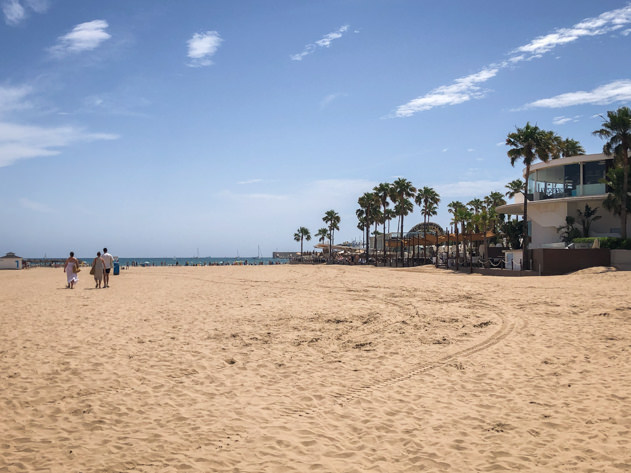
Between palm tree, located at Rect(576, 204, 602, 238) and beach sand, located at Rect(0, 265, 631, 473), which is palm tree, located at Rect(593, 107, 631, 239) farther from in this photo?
beach sand, located at Rect(0, 265, 631, 473)

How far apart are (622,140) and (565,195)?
17.8 ft

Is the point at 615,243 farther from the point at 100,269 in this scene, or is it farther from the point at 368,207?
the point at 368,207

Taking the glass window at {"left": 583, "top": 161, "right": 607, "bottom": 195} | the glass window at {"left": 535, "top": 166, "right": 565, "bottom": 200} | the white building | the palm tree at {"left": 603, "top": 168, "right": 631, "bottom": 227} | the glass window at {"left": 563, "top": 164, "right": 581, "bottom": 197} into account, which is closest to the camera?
the palm tree at {"left": 603, "top": 168, "right": 631, "bottom": 227}

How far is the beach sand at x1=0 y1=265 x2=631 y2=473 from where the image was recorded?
14.7 ft

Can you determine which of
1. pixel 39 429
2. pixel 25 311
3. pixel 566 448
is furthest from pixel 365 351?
pixel 25 311

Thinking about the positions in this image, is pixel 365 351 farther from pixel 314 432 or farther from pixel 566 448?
pixel 566 448

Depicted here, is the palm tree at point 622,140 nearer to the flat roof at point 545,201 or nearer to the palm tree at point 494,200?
the flat roof at point 545,201

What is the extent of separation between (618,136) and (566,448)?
32014 mm

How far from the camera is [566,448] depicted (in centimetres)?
456

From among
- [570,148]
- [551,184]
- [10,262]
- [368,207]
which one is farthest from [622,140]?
[10,262]

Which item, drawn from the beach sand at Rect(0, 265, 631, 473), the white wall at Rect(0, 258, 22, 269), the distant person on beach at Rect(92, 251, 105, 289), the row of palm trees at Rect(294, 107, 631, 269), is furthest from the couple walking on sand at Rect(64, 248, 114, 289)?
the white wall at Rect(0, 258, 22, 269)

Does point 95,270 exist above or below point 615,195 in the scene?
below

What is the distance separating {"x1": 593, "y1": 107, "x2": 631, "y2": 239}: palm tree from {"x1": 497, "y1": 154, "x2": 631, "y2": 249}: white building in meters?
2.03

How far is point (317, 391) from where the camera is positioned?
20.8ft
